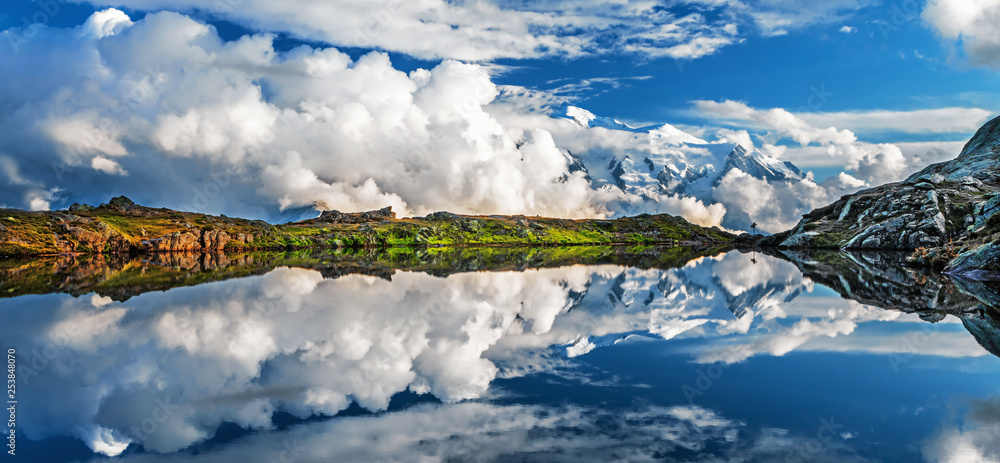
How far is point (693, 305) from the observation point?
35000mm

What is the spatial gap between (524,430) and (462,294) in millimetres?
28006

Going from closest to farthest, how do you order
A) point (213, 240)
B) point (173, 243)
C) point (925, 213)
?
point (925, 213) < point (173, 243) < point (213, 240)

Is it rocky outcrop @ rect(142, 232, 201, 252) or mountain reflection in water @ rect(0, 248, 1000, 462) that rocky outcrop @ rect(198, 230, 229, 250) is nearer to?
rocky outcrop @ rect(142, 232, 201, 252)

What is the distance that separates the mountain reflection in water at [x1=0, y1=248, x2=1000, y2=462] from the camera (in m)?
11.9

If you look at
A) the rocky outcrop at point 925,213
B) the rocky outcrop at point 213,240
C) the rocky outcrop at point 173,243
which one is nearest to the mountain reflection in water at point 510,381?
the rocky outcrop at point 925,213

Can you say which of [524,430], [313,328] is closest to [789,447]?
[524,430]

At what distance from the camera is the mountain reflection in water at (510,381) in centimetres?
1191

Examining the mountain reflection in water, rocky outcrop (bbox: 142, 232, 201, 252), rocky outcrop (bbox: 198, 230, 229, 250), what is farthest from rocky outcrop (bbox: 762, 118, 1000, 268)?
rocky outcrop (bbox: 142, 232, 201, 252)

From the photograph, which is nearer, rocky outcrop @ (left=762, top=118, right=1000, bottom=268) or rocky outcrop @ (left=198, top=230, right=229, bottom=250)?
rocky outcrop @ (left=762, top=118, right=1000, bottom=268)

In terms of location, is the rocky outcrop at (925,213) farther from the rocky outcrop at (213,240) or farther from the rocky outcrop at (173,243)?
the rocky outcrop at (173,243)

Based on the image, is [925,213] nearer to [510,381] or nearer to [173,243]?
[510,381]

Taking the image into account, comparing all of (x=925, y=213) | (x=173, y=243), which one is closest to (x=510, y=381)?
(x=173, y=243)

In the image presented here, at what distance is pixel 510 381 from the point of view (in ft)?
55.4

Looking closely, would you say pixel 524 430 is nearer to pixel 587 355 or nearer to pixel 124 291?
pixel 587 355
